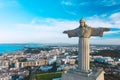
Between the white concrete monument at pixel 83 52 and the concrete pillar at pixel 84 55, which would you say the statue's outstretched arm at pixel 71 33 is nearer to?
the white concrete monument at pixel 83 52

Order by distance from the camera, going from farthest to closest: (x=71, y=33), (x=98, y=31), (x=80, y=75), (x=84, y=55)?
(x=71, y=33)
(x=98, y=31)
(x=84, y=55)
(x=80, y=75)

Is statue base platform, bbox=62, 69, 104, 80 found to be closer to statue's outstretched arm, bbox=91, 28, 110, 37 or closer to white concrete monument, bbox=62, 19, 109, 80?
white concrete monument, bbox=62, 19, 109, 80

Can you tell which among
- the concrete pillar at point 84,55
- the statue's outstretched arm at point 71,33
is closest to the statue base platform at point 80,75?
the concrete pillar at point 84,55

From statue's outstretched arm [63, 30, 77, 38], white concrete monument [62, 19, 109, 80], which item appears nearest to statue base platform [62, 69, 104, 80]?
white concrete monument [62, 19, 109, 80]

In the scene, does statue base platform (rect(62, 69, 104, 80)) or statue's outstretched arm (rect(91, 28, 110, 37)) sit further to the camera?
statue's outstretched arm (rect(91, 28, 110, 37))

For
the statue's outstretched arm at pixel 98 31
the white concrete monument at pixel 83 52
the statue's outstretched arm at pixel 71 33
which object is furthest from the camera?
the statue's outstretched arm at pixel 71 33

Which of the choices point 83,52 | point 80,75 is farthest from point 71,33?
point 80,75

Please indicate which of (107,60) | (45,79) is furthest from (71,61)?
(45,79)

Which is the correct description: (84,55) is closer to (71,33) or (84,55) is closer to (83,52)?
(83,52)

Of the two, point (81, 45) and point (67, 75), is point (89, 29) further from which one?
point (67, 75)
